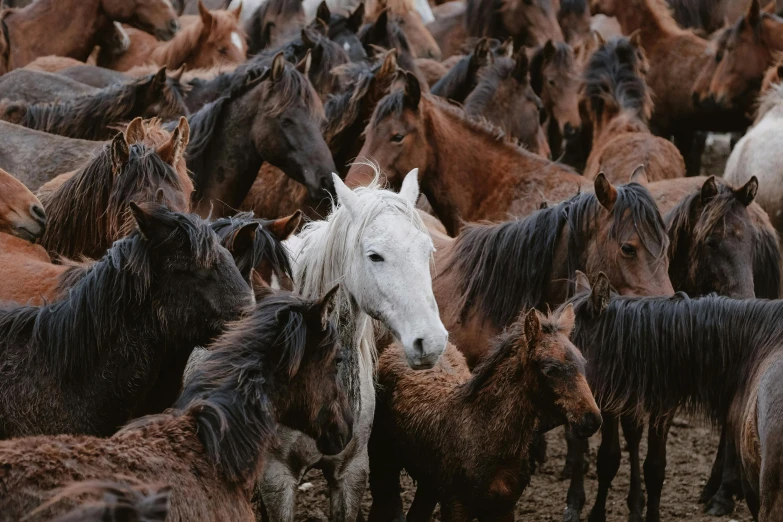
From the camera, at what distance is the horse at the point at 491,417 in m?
4.72

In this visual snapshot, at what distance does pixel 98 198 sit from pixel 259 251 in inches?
38.6

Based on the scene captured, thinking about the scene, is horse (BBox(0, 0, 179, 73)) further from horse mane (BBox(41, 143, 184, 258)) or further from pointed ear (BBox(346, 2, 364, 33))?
horse mane (BBox(41, 143, 184, 258))

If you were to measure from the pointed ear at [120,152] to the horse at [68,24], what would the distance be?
5117 mm

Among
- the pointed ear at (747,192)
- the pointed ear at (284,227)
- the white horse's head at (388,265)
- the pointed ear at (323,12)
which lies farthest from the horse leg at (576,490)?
the pointed ear at (323,12)

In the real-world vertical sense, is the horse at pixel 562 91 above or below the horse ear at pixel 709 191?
below

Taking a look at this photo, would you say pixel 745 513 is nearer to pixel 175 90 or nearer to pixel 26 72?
pixel 175 90

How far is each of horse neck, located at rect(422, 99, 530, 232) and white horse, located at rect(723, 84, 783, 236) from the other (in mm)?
1804

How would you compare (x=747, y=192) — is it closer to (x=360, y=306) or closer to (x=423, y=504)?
(x=423, y=504)

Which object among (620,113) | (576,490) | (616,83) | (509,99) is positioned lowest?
(576,490)

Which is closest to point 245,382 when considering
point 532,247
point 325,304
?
point 325,304

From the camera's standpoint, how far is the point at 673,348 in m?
5.04

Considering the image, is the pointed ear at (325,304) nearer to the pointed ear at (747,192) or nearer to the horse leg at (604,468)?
the horse leg at (604,468)

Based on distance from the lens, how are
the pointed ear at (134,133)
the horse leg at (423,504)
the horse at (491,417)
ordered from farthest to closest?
the pointed ear at (134,133), the horse leg at (423,504), the horse at (491,417)

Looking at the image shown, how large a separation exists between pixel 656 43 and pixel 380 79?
16.7 ft
